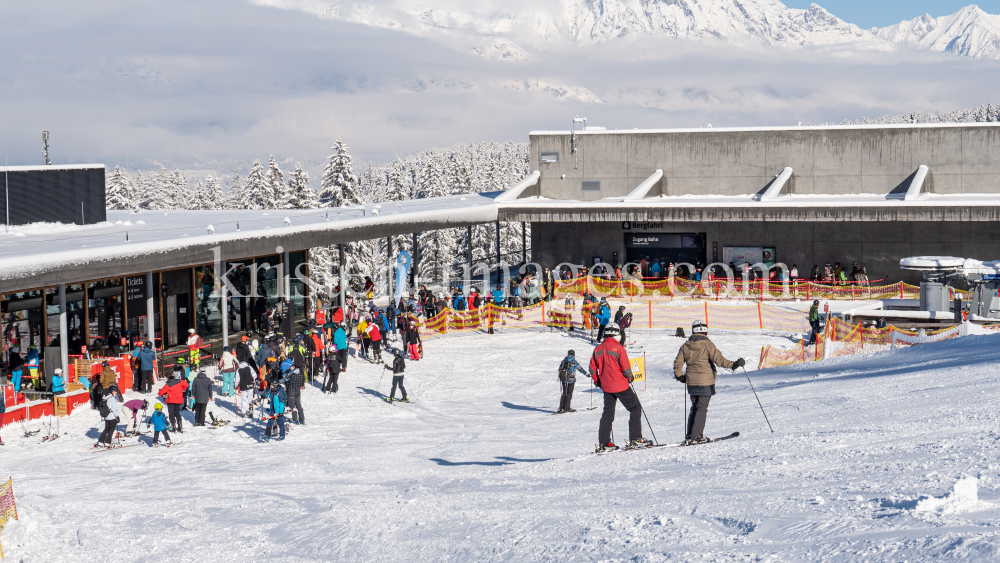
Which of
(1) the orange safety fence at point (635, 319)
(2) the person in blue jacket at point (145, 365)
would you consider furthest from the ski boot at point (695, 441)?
(1) the orange safety fence at point (635, 319)

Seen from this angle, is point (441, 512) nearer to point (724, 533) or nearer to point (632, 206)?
point (724, 533)

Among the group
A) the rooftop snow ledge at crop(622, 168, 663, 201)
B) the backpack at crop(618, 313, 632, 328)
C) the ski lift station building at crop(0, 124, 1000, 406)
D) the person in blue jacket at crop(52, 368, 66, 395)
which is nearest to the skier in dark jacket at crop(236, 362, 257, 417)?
the person in blue jacket at crop(52, 368, 66, 395)

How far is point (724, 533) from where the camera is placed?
6.86 meters

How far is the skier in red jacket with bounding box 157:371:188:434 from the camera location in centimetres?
1541

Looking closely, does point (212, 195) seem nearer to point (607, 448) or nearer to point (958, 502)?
point (607, 448)

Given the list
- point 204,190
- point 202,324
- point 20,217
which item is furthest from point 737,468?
point 204,190

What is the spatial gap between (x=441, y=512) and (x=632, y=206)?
28.4 metres

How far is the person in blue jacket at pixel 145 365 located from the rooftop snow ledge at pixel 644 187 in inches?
879

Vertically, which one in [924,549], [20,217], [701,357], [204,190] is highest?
[204,190]

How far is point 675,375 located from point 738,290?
25106 millimetres

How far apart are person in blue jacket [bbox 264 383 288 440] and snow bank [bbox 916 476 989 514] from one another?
11.0 metres

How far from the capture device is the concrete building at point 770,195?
34.7m

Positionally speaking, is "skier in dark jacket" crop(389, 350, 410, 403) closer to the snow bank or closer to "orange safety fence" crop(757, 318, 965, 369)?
"orange safety fence" crop(757, 318, 965, 369)

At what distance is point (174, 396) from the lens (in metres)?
15.4
